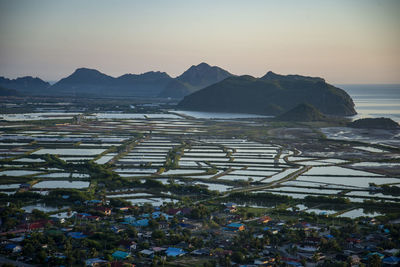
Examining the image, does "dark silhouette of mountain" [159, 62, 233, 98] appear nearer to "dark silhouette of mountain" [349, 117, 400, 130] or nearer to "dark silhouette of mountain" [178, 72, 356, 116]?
"dark silhouette of mountain" [178, 72, 356, 116]

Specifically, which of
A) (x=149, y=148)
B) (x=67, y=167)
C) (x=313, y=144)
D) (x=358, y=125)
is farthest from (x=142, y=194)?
(x=358, y=125)

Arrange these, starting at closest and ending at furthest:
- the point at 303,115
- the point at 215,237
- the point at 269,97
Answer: the point at 215,237, the point at 303,115, the point at 269,97

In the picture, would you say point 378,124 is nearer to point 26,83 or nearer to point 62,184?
point 62,184

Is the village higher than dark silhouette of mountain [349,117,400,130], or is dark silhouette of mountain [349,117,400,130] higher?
dark silhouette of mountain [349,117,400,130]

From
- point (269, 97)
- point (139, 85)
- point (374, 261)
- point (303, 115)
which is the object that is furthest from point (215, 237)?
point (139, 85)

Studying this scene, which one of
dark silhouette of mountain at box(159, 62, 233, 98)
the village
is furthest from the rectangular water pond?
dark silhouette of mountain at box(159, 62, 233, 98)

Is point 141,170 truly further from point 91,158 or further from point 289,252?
Answer: point 289,252
